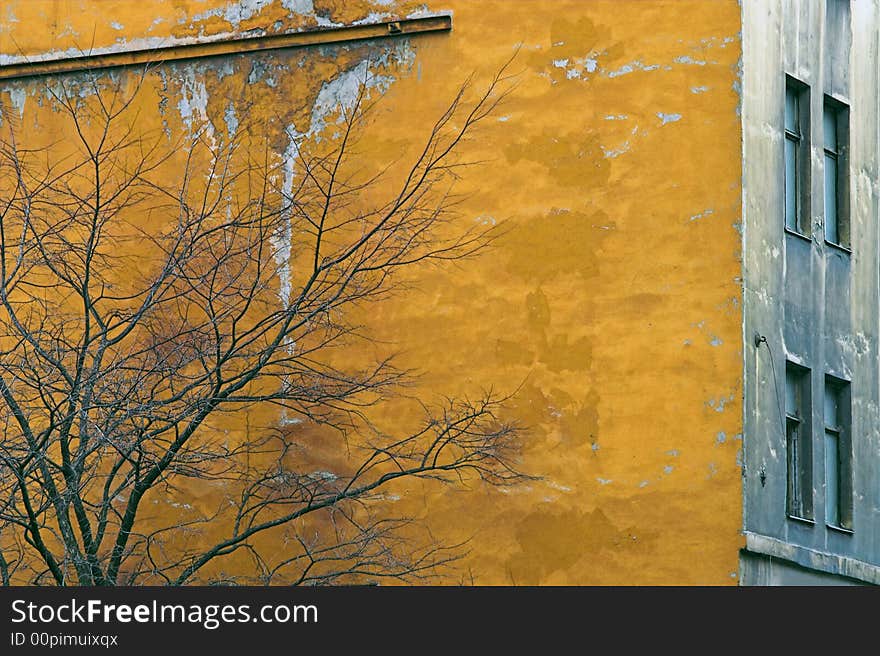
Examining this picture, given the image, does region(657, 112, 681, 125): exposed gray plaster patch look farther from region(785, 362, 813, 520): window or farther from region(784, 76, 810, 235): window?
region(785, 362, 813, 520): window

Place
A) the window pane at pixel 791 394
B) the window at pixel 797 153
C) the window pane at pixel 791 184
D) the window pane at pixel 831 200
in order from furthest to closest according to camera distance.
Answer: the window pane at pixel 831 200 → the window at pixel 797 153 → the window pane at pixel 791 184 → the window pane at pixel 791 394

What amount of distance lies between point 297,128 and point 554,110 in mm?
2950

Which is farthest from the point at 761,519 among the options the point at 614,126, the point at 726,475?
the point at 614,126

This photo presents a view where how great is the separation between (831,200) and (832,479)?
3.13 meters

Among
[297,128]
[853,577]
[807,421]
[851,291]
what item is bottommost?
[853,577]

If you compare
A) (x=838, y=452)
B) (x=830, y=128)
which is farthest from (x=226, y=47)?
(x=838, y=452)

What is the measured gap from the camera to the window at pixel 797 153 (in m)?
20.7

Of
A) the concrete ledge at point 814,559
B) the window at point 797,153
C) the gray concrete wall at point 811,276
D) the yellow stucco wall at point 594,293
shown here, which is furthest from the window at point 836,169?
the concrete ledge at point 814,559

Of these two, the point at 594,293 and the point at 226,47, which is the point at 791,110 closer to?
the point at 594,293

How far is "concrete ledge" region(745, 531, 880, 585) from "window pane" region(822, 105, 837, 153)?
4642 millimetres

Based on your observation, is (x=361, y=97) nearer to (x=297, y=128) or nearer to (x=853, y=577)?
(x=297, y=128)

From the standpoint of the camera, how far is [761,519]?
19.1 meters

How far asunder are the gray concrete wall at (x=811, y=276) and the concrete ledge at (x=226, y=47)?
140 inches

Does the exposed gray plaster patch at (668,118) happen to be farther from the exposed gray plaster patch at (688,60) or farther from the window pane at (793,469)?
the window pane at (793,469)
